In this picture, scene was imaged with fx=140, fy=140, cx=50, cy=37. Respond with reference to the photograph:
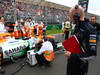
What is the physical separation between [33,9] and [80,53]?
41.7 ft

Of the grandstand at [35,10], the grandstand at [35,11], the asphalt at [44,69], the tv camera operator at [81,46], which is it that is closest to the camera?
the tv camera operator at [81,46]

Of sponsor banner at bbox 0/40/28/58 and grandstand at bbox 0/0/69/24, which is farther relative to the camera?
grandstand at bbox 0/0/69/24

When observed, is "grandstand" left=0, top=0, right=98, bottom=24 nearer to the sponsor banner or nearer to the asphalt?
the sponsor banner

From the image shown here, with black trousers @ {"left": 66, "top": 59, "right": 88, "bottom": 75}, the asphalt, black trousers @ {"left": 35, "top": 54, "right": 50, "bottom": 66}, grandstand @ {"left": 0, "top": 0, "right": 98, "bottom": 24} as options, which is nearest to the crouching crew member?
black trousers @ {"left": 35, "top": 54, "right": 50, "bottom": 66}

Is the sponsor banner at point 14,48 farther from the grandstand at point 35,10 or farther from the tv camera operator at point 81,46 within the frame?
the grandstand at point 35,10

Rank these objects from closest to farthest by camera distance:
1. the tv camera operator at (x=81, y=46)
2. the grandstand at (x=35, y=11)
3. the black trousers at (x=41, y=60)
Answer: the tv camera operator at (x=81, y=46)
the black trousers at (x=41, y=60)
the grandstand at (x=35, y=11)

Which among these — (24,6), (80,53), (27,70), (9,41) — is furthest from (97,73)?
(24,6)

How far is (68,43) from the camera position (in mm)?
1769

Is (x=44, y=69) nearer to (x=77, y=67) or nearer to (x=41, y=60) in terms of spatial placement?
(x=41, y=60)

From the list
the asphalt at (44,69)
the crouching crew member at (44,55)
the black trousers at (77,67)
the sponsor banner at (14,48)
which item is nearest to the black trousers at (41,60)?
the crouching crew member at (44,55)

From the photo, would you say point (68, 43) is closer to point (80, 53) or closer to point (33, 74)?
point (80, 53)

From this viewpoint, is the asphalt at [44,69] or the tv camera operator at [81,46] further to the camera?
the asphalt at [44,69]

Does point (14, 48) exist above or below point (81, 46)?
below

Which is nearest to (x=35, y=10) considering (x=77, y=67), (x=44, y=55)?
(x=44, y=55)
